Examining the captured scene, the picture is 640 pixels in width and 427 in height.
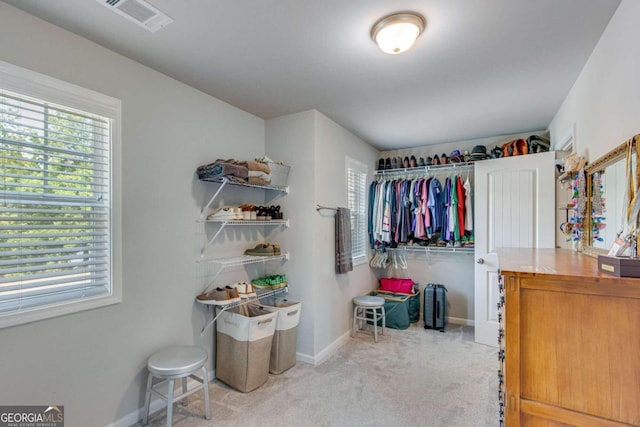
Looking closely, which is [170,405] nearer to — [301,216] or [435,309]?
[301,216]

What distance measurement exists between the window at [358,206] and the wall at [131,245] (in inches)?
62.1

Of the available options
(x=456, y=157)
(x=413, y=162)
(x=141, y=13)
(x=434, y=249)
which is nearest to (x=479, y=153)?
(x=456, y=157)

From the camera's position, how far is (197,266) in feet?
8.15

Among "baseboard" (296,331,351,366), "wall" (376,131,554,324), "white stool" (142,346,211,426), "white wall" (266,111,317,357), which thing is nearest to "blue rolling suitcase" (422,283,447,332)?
"wall" (376,131,554,324)

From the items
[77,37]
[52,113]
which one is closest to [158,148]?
[52,113]

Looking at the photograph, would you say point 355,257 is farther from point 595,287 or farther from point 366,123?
point 595,287

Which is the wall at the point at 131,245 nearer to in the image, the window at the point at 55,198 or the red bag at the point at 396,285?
the window at the point at 55,198

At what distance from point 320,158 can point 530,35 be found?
1.83 metres

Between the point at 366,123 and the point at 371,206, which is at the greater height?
the point at 366,123

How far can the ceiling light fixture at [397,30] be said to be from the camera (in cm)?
161

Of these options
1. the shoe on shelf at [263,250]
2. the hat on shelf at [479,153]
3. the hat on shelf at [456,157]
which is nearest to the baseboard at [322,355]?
the shoe on shelf at [263,250]

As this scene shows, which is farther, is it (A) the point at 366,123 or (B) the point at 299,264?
(A) the point at 366,123

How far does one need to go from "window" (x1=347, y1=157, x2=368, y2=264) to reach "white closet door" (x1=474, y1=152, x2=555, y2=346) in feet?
4.40

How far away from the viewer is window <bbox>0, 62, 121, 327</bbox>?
1563 mm
